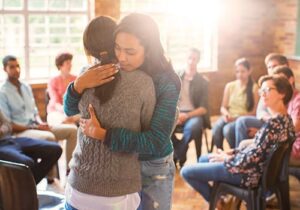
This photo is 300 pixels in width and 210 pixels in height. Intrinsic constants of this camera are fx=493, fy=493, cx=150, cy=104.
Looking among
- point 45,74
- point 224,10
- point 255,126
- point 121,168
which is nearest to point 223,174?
point 255,126

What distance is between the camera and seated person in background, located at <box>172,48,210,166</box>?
4773 mm

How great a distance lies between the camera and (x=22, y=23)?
621cm

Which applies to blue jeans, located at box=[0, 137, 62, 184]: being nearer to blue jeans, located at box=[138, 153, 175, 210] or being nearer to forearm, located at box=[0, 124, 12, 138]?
forearm, located at box=[0, 124, 12, 138]

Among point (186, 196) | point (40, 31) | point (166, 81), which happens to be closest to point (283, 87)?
point (186, 196)

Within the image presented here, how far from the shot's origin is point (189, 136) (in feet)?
15.5

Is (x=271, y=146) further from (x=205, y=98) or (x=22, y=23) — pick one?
(x=22, y=23)

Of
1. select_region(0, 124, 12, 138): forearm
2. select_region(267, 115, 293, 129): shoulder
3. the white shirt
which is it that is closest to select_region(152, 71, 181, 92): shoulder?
the white shirt

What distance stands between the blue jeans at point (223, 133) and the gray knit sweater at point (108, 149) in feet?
10.3

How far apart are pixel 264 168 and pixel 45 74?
4.06m

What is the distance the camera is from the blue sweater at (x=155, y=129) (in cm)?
154

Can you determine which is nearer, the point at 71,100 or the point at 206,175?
the point at 71,100

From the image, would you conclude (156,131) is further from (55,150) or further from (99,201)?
(55,150)

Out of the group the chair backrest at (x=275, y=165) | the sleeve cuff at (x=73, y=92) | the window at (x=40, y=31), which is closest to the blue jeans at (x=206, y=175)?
the chair backrest at (x=275, y=165)

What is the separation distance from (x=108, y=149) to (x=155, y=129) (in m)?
0.16
